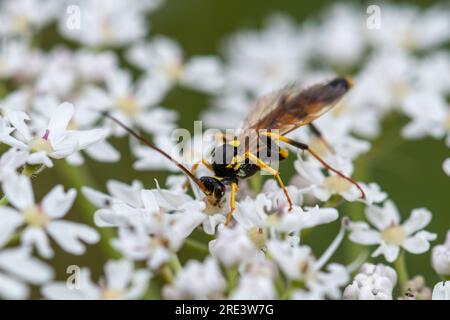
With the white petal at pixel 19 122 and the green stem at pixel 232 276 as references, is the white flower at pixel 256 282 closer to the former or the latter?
the green stem at pixel 232 276

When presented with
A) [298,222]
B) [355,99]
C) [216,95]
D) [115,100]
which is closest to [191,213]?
[298,222]

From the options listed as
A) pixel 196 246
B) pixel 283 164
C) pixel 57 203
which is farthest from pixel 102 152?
pixel 283 164

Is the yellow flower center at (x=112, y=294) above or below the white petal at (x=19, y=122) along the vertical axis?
below

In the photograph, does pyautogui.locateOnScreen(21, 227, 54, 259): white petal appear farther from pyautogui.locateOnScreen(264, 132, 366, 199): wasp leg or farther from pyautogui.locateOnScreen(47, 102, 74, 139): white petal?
pyautogui.locateOnScreen(264, 132, 366, 199): wasp leg

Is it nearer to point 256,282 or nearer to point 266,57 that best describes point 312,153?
point 256,282

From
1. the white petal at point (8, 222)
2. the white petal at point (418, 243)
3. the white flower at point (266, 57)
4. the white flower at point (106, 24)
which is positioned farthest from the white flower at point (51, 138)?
the white flower at point (266, 57)

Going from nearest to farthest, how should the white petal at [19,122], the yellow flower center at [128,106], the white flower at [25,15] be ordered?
the white petal at [19,122]
the yellow flower center at [128,106]
the white flower at [25,15]
